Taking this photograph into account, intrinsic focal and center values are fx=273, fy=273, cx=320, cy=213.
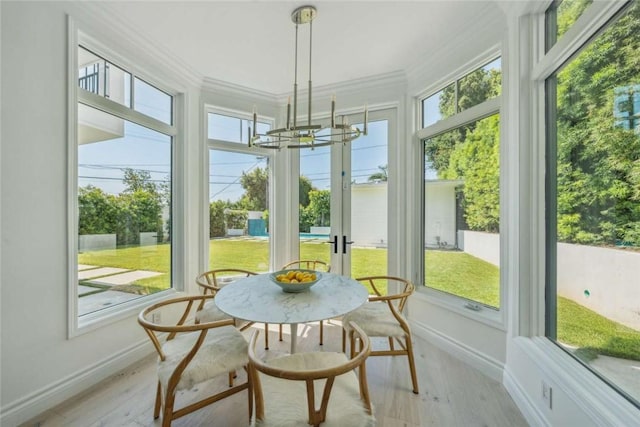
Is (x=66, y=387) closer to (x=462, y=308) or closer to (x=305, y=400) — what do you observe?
(x=305, y=400)

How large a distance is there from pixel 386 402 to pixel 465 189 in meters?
1.94

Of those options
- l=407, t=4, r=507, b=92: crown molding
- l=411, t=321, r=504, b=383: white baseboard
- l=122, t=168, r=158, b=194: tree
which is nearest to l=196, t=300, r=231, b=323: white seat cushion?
l=122, t=168, r=158, b=194: tree

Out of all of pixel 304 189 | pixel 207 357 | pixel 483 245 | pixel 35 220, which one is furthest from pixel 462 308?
pixel 35 220

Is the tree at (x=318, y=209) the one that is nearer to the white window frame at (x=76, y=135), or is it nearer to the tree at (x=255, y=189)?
the tree at (x=255, y=189)

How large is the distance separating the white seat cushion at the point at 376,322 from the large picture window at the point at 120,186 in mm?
2059

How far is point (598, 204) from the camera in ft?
4.42

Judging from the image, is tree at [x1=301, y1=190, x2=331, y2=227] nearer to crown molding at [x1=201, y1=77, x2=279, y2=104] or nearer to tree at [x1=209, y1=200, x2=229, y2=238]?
tree at [x1=209, y1=200, x2=229, y2=238]

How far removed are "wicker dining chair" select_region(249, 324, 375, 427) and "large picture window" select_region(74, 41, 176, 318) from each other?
1.84m

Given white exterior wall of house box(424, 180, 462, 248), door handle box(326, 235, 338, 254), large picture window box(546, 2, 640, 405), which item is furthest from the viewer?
door handle box(326, 235, 338, 254)

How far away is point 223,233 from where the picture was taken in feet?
11.5

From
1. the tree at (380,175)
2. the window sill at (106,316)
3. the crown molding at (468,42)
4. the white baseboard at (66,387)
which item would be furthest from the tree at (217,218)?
the crown molding at (468,42)

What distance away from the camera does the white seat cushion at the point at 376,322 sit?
2027 millimetres

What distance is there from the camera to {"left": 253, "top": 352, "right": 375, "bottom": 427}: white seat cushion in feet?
3.70

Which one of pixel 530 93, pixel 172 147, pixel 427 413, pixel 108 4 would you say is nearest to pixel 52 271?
pixel 172 147
